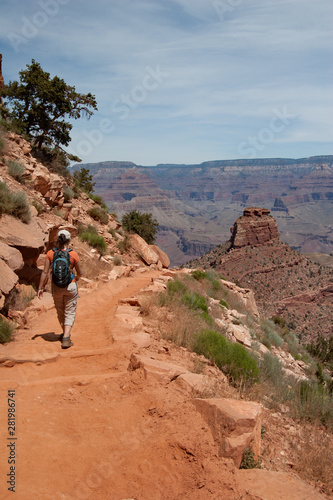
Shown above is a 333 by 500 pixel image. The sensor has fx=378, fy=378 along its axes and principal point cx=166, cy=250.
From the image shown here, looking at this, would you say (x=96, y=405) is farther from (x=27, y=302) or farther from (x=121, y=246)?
(x=121, y=246)

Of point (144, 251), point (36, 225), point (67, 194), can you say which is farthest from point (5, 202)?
point (144, 251)

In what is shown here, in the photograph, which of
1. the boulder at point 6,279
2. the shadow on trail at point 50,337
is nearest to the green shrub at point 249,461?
the shadow on trail at point 50,337

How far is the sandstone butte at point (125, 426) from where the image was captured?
3092mm

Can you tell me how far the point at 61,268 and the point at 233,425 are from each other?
3761mm

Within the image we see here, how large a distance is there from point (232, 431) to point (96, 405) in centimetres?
160

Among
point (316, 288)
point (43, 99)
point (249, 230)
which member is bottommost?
point (316, 288)

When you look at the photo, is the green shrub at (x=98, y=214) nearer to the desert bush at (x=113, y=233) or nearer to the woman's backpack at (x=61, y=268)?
the desert bush at (x=113, y=233)

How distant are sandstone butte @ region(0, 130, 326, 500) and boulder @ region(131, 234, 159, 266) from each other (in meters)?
12.1

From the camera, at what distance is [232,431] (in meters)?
3.64

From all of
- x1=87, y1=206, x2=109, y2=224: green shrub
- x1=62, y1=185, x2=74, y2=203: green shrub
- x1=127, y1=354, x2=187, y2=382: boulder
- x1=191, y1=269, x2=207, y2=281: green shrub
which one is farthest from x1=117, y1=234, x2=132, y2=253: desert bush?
x1=127, y1=354, x2=187, y2=382: boulder

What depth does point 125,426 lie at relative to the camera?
13.0ft

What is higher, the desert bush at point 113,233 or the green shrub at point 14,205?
the green shrub at point 14,205

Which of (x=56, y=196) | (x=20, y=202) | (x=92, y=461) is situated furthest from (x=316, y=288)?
(x=92, y=461)

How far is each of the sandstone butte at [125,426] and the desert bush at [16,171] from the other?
22.4 ft
